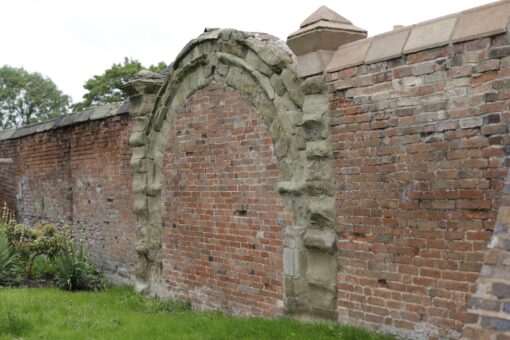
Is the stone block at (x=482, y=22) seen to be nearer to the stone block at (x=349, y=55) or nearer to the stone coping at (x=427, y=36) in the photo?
the stone coping at (x=427, y=36)

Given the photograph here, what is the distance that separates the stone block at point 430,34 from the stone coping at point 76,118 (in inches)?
229

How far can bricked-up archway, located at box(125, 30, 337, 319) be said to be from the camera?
544cm

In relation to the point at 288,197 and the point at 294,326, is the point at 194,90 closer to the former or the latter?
the point at 288,197

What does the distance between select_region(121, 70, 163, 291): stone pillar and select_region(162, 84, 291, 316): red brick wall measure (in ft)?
1.09

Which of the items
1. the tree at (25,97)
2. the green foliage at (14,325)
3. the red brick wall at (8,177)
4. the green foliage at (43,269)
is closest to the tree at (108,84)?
the tree at (25,97)

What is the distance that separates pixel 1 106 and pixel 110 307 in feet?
129

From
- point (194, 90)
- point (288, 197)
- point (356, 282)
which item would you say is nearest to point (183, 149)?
point (194, 90)

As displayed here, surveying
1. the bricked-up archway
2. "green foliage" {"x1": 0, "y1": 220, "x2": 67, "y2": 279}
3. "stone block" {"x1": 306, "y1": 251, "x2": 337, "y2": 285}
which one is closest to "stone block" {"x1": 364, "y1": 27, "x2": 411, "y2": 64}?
the bricked-up archway

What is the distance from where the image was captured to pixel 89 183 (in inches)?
415

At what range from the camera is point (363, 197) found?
5.07 m

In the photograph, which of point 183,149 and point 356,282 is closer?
point 356,282

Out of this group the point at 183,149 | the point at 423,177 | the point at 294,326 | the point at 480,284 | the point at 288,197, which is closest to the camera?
the point at 480,284

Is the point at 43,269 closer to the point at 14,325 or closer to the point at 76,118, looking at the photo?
the point at 76,118

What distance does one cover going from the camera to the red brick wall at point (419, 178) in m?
4.18
